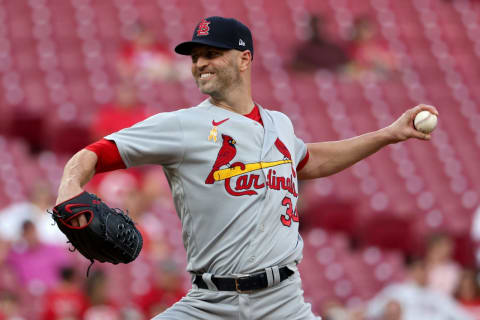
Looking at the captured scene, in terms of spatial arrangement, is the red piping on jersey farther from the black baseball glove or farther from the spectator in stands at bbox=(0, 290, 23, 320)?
the spectator in stands at bbox=(0, 290, 23, 320)

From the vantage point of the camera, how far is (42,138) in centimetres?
821

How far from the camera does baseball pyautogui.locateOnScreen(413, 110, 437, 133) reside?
3.55 meters

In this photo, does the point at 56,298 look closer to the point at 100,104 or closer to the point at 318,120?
the point at 100,104

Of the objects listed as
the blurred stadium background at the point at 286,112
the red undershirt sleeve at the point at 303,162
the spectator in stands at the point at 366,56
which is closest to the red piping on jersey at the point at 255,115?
the red undershirt sleeve at the point at 303,162

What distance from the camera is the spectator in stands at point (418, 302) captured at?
6156mm

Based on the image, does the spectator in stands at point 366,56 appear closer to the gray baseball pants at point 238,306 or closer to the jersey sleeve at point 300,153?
the jersey sleeve at point 300,153

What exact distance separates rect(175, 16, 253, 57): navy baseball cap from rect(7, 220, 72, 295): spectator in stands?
329 cm

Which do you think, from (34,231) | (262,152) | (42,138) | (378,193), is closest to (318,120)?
(378,193)

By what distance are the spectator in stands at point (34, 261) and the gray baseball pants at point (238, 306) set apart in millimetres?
3173

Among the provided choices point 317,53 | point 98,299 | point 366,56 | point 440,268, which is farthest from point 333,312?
point 366,56

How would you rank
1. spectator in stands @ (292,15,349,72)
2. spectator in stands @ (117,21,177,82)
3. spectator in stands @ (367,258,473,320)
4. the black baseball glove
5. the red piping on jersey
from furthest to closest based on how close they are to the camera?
1. spectator in stands @ (292,15,349,72)
2. spectator in stands @ (117,21,177,82)
3. spectator in stands @ (367,258,473,320)
4. the red piping on jersey
5. the black baseball glove

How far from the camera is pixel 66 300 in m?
5.80

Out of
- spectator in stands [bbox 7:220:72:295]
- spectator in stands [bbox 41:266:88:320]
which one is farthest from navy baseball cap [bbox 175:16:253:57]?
spectator in stands [bbox 7:220:72:295]

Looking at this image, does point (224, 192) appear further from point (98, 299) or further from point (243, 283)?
point (98, 299)
